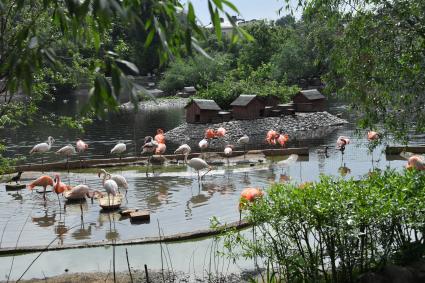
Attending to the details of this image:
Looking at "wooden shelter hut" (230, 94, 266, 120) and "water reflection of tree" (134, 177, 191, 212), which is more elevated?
"wooden shelter hut" (230, 94, 266, 120)

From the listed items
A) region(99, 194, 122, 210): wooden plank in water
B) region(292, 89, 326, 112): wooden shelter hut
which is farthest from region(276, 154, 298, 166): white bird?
region(292, 89, 326, 112): wooden shelter hut

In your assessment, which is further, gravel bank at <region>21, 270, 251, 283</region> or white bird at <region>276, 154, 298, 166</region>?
white bird at <region>276, 154, 298, 166</region>

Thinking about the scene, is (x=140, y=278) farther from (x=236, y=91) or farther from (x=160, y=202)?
(x=236, y=91)

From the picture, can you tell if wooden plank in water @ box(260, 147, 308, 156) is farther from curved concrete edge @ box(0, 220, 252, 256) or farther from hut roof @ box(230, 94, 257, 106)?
curved concrete edge @ box(0, 220, 252, 256)

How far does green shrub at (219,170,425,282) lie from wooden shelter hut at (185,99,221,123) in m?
28.9

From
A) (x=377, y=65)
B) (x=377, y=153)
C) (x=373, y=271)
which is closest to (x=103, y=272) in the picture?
(x=373, y=271)

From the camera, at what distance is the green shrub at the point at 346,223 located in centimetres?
673

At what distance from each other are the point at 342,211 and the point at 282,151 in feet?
57.0

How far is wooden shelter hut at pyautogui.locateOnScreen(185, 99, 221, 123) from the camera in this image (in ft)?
119

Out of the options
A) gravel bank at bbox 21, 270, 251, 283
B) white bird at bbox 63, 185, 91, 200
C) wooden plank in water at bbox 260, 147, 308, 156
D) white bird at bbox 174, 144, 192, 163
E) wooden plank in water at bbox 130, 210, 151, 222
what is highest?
white bird at bbox 174, 144, 192, 163

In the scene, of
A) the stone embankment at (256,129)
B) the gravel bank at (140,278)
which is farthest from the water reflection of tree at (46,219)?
the stone embankment at (256,129)

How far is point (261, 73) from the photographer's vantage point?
151 ft

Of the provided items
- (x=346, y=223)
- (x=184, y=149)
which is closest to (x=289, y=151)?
(x=184, y=149)

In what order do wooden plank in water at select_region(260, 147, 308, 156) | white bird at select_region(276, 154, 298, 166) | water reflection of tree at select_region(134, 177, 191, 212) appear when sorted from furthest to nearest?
wooden plank in water at select_region(260, 147, 308, 156)
white bird at select_region(276, 154, 298, 166)
water reflection of tree at select_region(134, 177, 191, 212)
